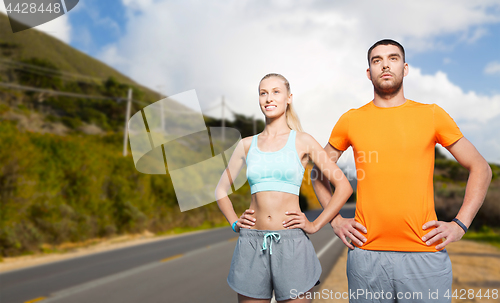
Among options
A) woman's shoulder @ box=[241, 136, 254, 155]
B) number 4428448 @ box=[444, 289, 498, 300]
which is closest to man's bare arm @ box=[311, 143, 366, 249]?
woman's shoulder @ box=[241, 136, 254, 155]

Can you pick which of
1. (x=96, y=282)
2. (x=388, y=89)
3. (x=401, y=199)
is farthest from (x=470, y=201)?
(x=96, y=282)

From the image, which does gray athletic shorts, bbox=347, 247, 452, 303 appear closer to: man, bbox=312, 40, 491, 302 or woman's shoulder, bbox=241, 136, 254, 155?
man, bbox=312, 40, 491, 302

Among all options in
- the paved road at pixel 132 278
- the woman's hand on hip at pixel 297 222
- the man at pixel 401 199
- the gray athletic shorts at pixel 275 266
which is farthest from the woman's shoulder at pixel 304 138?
the paved road at pixel 132 278

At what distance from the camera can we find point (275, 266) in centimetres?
249

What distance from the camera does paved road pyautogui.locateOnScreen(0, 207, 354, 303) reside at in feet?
21.7

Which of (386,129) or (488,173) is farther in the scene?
(386,129)

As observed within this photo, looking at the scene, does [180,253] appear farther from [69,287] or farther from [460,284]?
[460,284]

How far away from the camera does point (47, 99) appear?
45.0 metres

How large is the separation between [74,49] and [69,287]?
4837 inches

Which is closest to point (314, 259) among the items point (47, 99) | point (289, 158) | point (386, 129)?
point (289, 158)

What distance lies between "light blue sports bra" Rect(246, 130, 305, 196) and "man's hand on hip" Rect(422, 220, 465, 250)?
0.80m

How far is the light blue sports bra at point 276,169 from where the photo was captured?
2.54m

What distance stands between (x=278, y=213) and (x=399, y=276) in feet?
2.61

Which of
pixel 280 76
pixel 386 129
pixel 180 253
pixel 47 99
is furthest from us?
pixel 47 99
